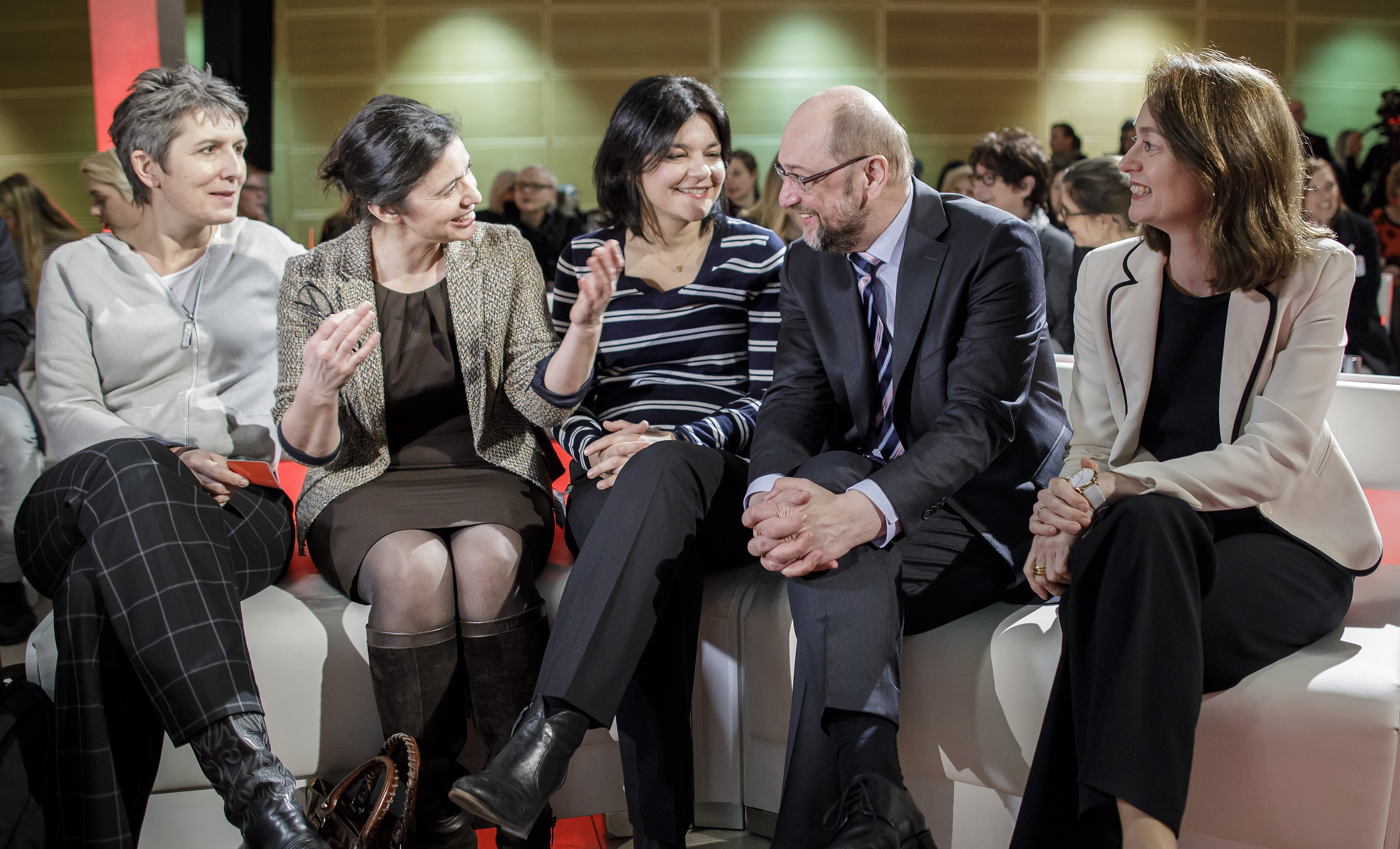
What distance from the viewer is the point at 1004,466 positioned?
1.71 m

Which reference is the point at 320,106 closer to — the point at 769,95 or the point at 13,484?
the point at 769,95

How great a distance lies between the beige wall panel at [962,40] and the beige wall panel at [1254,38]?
4.81 ft

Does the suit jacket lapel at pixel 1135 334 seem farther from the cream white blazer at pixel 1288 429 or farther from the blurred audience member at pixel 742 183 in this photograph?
the blurred audience member at pixel 742 183

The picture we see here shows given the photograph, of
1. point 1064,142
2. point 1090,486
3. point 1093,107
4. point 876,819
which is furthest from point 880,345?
point 1093,107

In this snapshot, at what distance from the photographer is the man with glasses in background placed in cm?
145

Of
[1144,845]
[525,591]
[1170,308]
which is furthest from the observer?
[525,591]

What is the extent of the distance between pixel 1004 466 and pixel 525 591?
83 cm


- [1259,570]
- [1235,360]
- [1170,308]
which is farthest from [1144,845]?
[1170,308]

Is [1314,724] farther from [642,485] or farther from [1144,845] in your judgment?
[642,485]

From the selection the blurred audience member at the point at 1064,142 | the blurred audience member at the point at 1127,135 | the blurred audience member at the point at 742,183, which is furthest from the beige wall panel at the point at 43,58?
the blurred audience member at the point at 1127,135

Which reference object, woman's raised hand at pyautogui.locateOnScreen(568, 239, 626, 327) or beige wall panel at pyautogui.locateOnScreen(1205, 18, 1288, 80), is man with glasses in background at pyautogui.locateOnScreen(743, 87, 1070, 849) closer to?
woman's raised hand at pyautogui.locateOnScreen(568, 239, 626, 327)

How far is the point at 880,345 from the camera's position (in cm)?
175

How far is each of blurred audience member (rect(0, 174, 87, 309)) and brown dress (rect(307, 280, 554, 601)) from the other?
265 centimetres

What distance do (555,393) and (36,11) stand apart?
8714 mm
